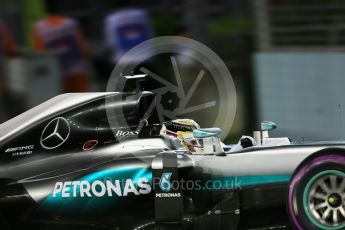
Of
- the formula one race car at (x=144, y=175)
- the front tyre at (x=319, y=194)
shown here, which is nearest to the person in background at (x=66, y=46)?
the formula one race car at (x=144, y=175)

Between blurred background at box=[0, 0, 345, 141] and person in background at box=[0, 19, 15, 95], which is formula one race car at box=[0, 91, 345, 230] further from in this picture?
person in background at box=[0, 19, 15, 95]

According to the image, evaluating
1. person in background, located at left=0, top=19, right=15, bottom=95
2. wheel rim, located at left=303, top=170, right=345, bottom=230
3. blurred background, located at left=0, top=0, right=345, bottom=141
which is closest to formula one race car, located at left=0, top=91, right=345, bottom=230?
wheel rim, located at left=303, top=170, right=345, bottom=230

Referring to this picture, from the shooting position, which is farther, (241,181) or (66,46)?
(66,46)

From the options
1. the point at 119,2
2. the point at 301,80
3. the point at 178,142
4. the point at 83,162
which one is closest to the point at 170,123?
the point at 178,142

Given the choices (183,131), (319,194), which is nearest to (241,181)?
(319,194)

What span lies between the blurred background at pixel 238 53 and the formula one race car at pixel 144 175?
3533 millimetres

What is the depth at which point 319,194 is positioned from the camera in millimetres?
5016

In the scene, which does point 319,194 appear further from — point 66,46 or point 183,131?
point 66,46

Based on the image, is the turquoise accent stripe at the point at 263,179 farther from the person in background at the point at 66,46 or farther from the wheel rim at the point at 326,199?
the person in background at the point at 66,46

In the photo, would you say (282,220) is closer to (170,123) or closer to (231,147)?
(231,147)

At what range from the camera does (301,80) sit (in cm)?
1048

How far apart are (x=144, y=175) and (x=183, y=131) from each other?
0.80m

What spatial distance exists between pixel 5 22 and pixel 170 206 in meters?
8.84

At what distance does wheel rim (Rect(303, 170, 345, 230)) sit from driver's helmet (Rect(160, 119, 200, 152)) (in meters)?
1.06
